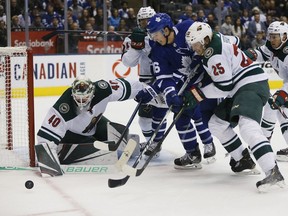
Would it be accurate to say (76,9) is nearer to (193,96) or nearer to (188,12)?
(188,12)

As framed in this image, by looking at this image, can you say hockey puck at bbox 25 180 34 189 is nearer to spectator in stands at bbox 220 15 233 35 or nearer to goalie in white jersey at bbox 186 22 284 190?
goalie in white jersey at bbox 186 22 284 190

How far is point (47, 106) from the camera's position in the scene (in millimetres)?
6500

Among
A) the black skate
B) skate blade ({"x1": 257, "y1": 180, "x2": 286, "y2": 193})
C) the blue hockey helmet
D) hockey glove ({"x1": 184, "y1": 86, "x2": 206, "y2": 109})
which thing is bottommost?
the black skate

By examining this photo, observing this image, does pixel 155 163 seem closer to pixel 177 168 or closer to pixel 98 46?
pixel 177 168

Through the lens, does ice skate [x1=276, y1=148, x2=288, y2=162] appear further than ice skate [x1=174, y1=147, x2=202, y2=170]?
Yes

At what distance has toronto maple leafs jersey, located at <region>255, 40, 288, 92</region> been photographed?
12.6 ft

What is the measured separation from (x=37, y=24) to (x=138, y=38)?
403 centimetres

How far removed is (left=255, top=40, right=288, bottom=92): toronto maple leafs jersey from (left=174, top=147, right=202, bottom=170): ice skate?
2.32ft

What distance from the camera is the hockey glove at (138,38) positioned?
3768 millimetres

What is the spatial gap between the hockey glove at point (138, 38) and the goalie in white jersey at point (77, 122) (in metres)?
0.24

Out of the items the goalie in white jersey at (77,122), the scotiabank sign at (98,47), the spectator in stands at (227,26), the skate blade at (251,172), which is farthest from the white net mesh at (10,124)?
the spectator in stands at (227,26)

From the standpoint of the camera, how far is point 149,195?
3.06 m

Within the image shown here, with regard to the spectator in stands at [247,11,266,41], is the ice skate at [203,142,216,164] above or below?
below

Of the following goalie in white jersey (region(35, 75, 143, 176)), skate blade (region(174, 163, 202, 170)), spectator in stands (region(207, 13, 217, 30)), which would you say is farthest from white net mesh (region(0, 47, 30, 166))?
spectator in stands (region(207, 13, 217, 30))
